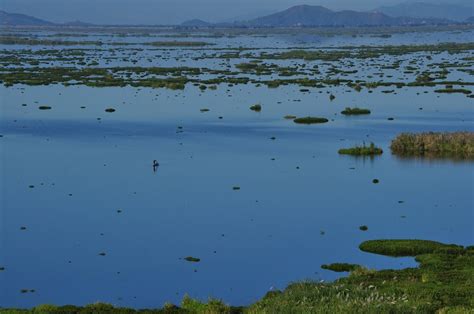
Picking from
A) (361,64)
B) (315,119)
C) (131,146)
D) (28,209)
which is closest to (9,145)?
(131,146)

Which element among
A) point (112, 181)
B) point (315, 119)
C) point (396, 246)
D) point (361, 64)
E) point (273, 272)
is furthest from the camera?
point (361, 64)

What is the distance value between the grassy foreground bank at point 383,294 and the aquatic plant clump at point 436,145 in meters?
23.2

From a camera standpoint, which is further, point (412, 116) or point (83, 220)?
point (412, 116)

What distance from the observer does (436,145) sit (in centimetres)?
5503

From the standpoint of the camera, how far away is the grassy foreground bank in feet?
62.7

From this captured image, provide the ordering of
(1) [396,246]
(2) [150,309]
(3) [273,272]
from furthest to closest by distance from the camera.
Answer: (1) [396,246] → (3) [273,272] → (2) [150,309]

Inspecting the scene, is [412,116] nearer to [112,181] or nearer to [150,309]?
[112,181]

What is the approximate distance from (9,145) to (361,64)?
82381mm

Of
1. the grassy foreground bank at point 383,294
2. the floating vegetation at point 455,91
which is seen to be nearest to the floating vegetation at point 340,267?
the grassy foreground bank at point 383,294

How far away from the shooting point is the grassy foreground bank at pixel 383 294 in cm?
1912

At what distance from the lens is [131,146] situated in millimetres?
59875

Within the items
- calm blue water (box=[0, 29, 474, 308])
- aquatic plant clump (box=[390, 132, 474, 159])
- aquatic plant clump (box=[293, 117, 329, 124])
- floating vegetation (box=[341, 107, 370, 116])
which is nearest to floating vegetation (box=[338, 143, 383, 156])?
calm blue water (box=[0, 29, 474, 308])

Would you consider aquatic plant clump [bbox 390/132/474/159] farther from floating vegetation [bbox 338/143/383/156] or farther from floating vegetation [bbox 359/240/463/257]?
floating vegetation [bbox 359/240/463/257]

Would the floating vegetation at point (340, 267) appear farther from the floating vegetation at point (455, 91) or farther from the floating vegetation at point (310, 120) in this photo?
the floating vegetation at point (455, 91)
